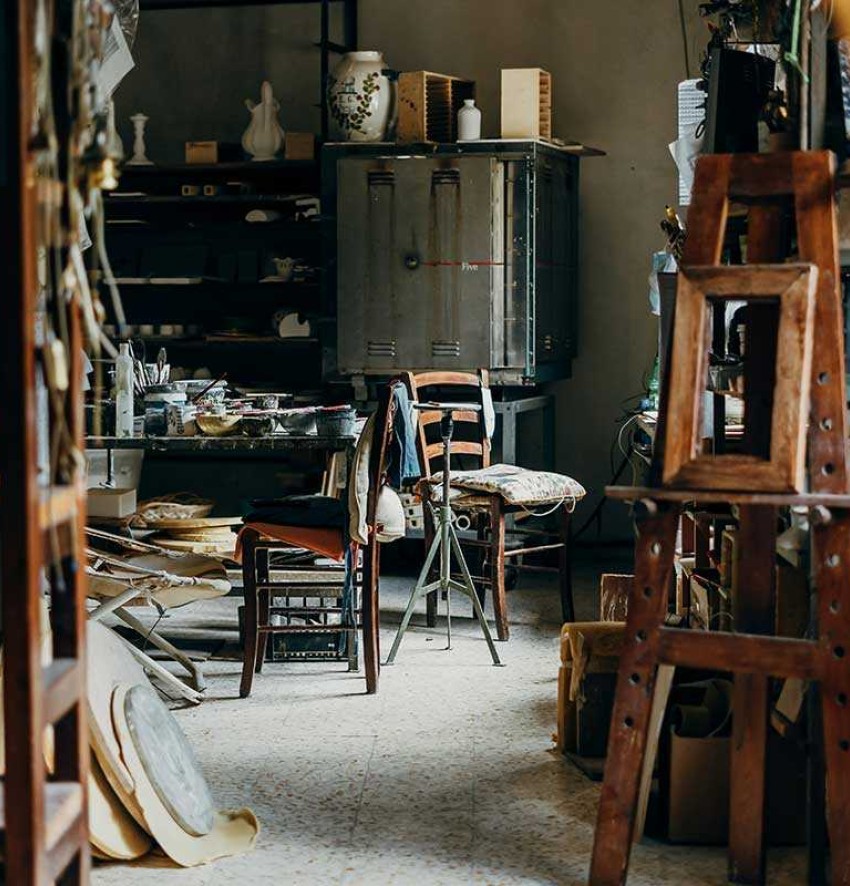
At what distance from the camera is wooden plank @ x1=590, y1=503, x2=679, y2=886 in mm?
2936

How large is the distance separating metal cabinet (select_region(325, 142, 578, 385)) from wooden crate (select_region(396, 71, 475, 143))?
15 cm

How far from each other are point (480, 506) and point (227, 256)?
8.44 ft

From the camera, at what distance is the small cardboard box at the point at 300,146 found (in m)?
7.14

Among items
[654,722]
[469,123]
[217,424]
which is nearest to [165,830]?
[654,722]

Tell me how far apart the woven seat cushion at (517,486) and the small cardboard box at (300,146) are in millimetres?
2197

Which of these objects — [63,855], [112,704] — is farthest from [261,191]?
[63,855]

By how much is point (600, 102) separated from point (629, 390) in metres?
1.47

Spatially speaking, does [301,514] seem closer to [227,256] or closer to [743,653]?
[743,653]

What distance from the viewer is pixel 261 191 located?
7645mm

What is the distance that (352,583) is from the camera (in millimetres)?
4746

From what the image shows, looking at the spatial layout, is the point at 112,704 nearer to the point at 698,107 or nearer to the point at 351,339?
the point at 698,107

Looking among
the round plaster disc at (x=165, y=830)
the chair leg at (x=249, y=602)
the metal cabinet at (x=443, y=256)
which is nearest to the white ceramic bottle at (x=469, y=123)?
the metal cabinet at (x=443, y=256)

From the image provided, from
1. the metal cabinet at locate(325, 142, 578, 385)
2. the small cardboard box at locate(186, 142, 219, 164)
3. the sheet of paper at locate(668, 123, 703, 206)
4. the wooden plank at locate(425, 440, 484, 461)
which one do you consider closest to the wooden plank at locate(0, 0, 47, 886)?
the sheet of paper at locate(668, 123, 703, 206)

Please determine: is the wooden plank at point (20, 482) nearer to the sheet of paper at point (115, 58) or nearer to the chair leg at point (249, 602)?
the chair leg at point (249, 602)
